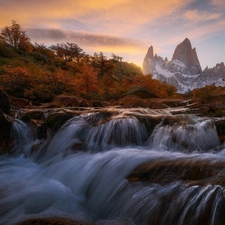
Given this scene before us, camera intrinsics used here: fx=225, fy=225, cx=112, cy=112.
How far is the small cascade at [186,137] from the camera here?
709cm

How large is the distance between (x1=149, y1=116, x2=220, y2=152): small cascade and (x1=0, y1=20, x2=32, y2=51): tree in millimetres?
47646

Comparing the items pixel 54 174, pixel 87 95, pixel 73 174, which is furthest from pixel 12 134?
pixel 87 95

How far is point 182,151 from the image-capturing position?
6.87m

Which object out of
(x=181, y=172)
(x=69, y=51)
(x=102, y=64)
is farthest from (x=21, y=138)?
(x=69, y=51)

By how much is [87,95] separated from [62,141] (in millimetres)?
14342

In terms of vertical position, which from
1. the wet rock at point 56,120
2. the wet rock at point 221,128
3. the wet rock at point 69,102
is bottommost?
the wet rock at point 221,128

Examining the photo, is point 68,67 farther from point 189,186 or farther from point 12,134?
point 189,186

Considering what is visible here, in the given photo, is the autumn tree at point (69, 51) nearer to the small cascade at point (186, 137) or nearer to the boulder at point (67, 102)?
the boulder at point (67, 102)

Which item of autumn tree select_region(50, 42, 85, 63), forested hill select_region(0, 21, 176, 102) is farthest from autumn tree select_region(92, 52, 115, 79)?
autumn tree select_region(50, 42, 85, 63)

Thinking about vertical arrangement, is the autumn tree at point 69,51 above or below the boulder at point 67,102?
above

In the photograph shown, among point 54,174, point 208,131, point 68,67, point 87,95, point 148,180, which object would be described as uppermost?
point 68,67

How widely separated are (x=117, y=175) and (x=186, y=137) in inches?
120

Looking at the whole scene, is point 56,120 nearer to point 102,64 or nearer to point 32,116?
point 32,116

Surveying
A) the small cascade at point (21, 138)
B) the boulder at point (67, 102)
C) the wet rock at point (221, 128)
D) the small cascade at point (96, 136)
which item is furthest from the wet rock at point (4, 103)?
the wet rock at point (221, 128)
